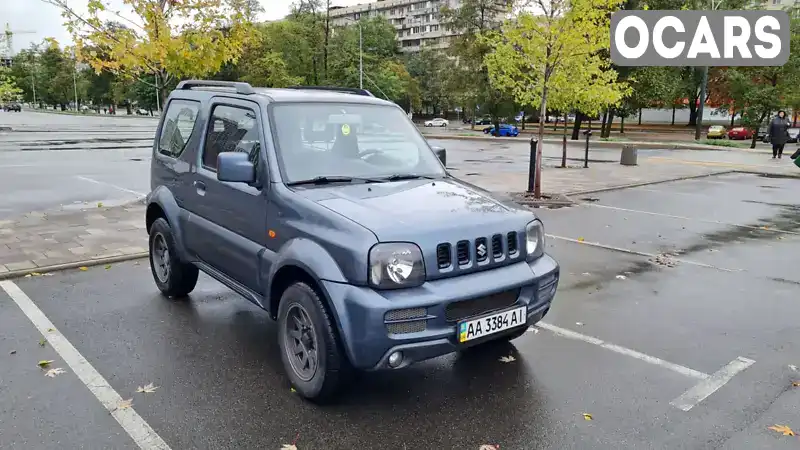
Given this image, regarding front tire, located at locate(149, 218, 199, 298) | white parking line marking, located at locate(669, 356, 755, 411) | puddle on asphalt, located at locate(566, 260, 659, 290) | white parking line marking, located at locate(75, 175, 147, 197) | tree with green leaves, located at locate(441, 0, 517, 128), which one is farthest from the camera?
tree with green leaves, located at locate(441, 0, 517, 128)

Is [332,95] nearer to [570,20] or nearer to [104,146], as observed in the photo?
[570,20]

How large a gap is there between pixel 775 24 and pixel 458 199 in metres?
31.4

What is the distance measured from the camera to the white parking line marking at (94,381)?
3449 mm

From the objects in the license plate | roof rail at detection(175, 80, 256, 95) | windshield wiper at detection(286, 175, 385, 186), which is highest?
roof rail at detection(175, 80, 256, 95)

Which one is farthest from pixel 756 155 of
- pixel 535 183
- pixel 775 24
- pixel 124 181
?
pixel 124 181

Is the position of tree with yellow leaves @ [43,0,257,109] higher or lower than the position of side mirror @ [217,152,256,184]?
higher

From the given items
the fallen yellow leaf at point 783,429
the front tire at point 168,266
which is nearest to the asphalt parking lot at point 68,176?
the front tire at point 168,266

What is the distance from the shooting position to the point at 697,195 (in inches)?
569

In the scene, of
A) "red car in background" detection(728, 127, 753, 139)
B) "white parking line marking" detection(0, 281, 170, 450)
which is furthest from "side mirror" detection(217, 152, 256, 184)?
"red car in background" detection(728, 127, 753, 139)

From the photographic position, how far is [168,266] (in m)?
5.85

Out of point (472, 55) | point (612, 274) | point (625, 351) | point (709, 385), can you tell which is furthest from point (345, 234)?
point (472, 55)

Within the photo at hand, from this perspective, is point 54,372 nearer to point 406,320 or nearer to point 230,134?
point 230,134

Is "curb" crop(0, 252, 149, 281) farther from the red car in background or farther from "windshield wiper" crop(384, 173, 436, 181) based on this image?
the red car in background

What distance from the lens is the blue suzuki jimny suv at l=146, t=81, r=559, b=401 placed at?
3.51m
